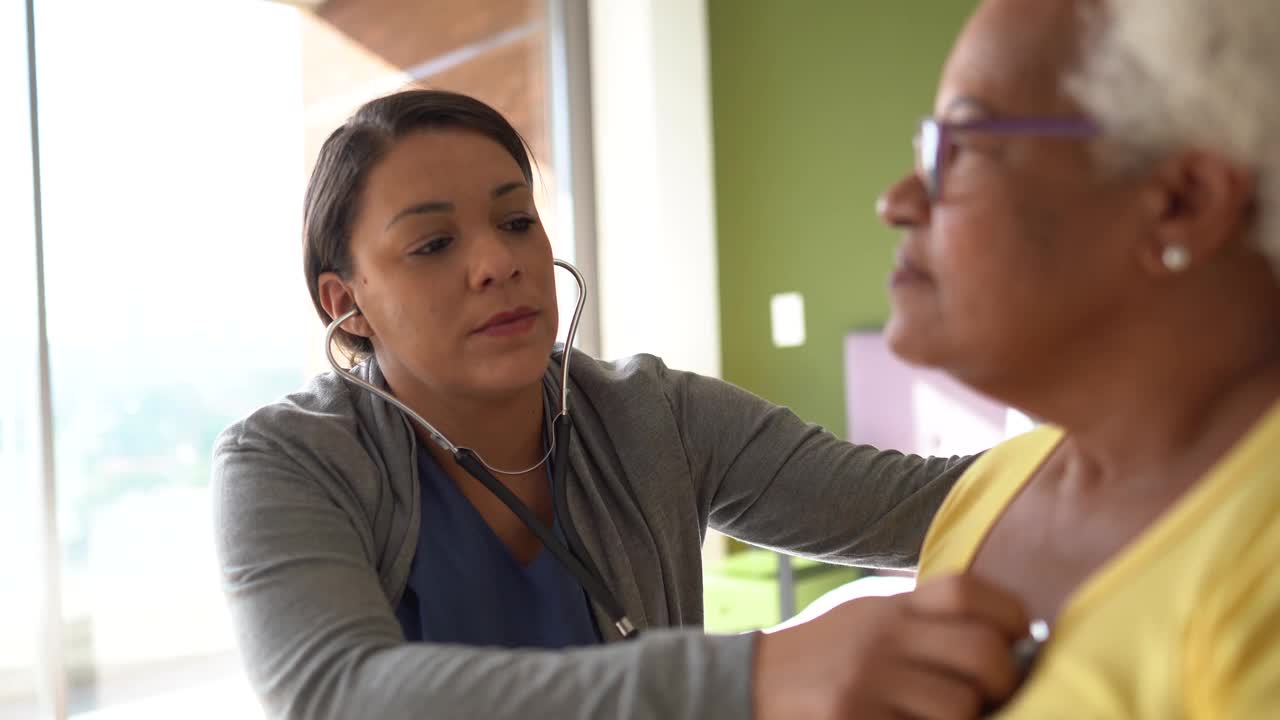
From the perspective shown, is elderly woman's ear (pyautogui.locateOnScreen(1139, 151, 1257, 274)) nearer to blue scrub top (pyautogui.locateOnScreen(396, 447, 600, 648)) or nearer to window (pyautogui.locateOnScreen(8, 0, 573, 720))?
blue scrub top (pyautogui.locateOnScreen(396, 447, 600, 648))

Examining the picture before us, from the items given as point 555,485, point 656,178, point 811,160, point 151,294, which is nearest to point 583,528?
point 555,485

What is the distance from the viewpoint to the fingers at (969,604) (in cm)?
68

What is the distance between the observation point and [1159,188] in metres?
0.66

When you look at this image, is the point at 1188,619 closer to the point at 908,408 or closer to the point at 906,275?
the point at 906,275

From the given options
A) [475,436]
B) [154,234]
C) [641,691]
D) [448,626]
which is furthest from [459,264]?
[154,234]

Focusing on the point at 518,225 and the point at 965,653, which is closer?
the point at 965,653

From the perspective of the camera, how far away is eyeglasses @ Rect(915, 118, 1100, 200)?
676 millimetres

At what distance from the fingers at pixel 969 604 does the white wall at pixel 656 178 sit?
10.6ft

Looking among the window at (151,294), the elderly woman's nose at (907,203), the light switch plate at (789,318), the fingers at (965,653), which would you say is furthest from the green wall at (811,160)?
the fingers at (965,653)

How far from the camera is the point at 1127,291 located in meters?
0.68

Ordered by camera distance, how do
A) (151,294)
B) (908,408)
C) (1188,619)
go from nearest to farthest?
(1188,619) < (151,294) < (908,408)

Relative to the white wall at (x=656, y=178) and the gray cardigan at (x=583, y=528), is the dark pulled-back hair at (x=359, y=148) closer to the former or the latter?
the gray cardigan at (x=583, y=528)

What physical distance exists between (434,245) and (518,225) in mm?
112

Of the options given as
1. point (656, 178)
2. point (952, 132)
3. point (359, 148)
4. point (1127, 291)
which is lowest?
point (1127, 291)
